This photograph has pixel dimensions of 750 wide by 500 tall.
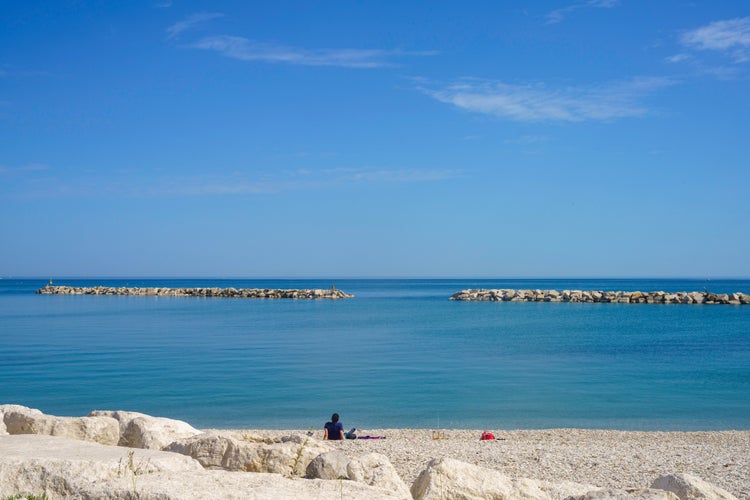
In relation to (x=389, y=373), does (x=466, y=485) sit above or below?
above

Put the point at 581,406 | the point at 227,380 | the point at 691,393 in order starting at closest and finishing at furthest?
1. the point at 581,406
2. the point at 691,393
3. the point at 227,380

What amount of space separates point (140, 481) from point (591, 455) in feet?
27.5

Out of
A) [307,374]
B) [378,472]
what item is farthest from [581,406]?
[378,472]

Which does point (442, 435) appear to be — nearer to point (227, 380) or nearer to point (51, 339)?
point (227, 380)

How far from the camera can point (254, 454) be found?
6934 mm

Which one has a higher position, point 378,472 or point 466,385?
point 378,472

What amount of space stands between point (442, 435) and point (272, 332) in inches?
1005

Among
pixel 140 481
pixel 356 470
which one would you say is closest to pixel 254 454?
pixel 356 470

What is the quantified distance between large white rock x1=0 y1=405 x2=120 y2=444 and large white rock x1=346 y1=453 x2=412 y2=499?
152 inches

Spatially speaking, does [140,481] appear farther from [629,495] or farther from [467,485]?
[629,495]

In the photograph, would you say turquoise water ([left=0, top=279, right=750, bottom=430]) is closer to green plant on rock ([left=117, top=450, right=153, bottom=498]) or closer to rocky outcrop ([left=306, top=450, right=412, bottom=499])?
rocky outcrop ([left=306, top=450, right=412, bottom=499])

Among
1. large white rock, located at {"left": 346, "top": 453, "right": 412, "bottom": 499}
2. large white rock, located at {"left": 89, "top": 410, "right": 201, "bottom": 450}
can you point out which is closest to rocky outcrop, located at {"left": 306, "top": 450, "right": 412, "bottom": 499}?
large white rock, located at {"left": 346, "top": 453, "right": 412, "bottom": 499}

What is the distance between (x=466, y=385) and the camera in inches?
865

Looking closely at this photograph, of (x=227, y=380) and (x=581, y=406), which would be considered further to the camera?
(x=227, y=380)
